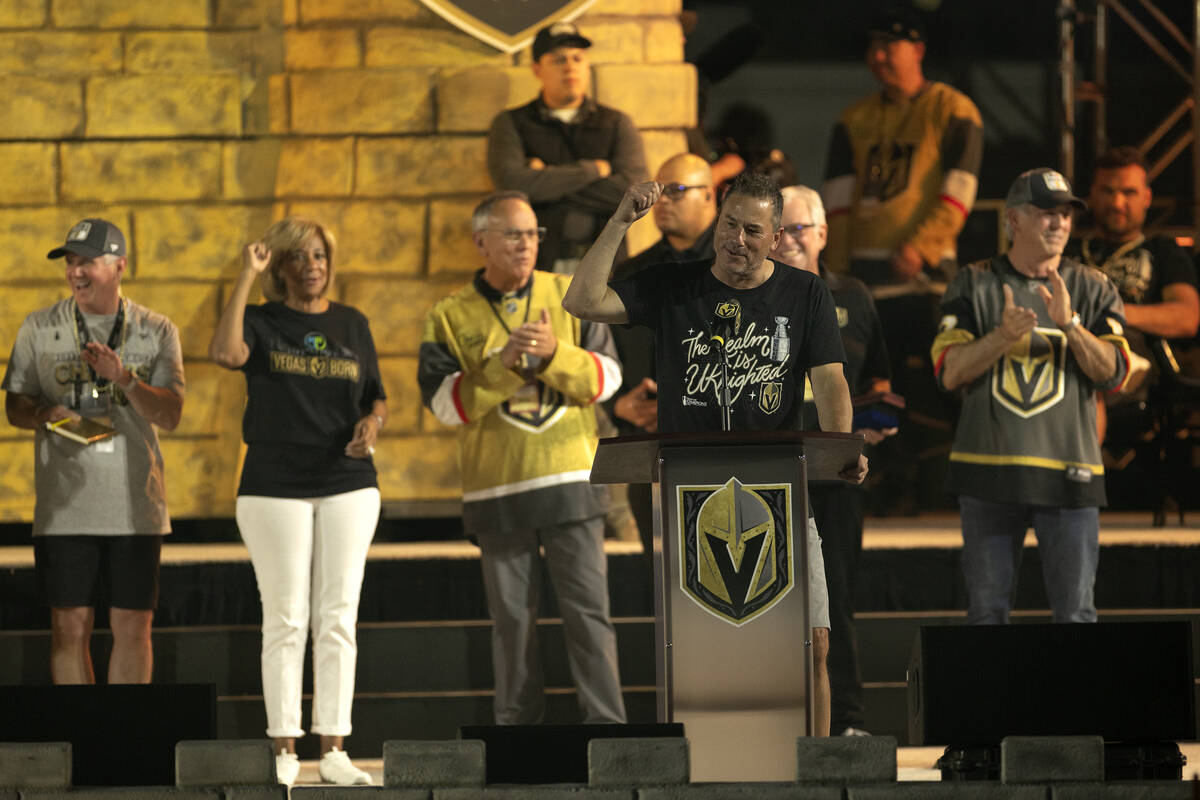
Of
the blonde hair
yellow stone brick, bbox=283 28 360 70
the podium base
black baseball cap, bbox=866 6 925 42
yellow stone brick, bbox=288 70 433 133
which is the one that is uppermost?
black baseball cap, bbox=866 6 925 42

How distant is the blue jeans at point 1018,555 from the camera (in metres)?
4.57

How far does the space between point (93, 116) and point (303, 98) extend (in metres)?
0.93

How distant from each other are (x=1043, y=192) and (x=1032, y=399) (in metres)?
0.60

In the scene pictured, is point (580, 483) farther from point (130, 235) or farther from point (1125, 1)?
point (1125, 1)

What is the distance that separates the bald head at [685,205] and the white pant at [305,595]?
1378 mm

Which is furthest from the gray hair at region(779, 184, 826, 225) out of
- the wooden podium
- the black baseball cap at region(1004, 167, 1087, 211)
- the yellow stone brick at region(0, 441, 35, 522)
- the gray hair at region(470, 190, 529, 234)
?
the yellow stone brick at region(0, 441, 35, 522)

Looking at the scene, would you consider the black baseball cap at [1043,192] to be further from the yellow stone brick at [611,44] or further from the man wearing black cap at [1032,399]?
the yellow stone brick at [611,44]

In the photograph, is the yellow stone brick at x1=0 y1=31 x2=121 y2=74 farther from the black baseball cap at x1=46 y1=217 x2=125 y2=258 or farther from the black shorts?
the black shorts

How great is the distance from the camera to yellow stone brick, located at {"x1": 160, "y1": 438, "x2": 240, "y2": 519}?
22.4ft

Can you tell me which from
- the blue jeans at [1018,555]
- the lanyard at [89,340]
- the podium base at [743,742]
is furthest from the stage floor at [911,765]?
the podium base at [743,742]

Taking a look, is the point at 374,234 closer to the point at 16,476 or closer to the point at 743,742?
the point at 16,476

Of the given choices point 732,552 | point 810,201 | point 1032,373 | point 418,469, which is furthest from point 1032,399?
point 418,469

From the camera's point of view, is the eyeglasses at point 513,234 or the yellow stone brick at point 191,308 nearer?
the eyeglasses at point 513,234

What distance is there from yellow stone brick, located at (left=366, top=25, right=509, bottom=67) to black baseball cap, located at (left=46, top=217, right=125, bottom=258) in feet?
7.10
